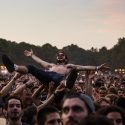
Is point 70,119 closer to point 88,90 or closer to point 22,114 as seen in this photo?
point 22,114

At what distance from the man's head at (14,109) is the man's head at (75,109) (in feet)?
8.54

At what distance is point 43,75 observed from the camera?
9.02m

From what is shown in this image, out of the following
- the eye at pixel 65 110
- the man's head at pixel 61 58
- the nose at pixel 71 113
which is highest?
the man's head at pixel 61 58

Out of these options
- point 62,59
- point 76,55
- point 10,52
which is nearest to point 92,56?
point 76,55

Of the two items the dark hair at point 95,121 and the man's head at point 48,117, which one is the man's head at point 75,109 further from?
the man's head at point 48,117

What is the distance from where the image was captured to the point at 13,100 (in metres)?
7.27

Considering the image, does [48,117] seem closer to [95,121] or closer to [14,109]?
[14,109]

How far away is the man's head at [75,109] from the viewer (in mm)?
4109

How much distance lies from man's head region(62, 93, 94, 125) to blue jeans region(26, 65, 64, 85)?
4.44m

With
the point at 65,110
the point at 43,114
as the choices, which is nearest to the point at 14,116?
the point at 43,114

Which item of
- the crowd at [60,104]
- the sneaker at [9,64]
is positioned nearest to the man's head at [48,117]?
the crowd at [60,104]

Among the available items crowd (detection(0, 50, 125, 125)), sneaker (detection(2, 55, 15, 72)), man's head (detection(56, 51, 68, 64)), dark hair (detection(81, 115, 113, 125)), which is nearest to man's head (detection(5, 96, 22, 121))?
crowd (detection(0, 50, 125, 125))

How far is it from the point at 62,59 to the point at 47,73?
1.14 metres

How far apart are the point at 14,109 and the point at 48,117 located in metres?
1.59
